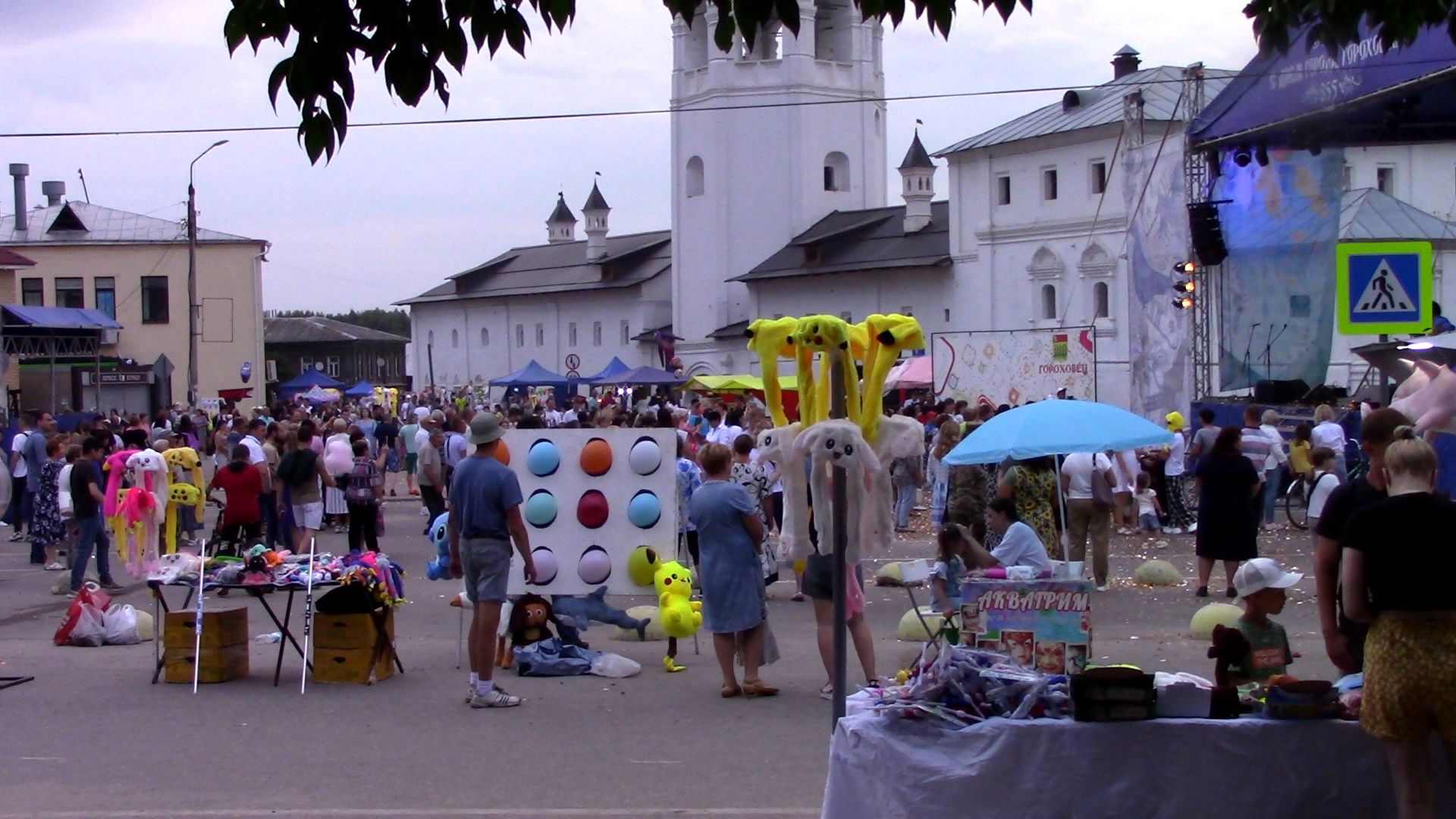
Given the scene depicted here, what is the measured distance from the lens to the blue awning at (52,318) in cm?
4850

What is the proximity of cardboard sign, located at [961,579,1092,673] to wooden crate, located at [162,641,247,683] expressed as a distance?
19.2ft

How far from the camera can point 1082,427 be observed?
1248cm

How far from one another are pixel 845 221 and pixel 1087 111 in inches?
588

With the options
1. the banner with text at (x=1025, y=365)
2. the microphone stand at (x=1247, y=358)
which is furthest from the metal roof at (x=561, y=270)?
the microphone stand at (x=1247, y=358)

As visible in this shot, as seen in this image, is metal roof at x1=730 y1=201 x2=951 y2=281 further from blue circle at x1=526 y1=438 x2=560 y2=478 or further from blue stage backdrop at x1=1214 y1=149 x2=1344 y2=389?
blue circle at x1=526 y1=438 x2=560 y2=478

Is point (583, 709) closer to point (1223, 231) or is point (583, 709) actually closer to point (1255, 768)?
point (1255, 768)

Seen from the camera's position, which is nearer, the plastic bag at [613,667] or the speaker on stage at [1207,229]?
the plastic bag at [613,667]

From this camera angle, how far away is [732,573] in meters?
10.0

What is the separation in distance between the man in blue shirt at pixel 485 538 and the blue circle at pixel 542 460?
78.6 inches

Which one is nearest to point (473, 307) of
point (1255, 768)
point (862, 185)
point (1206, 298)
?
point (862, 185)

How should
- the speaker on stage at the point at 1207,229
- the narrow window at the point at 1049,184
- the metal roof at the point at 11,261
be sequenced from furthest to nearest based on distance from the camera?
the narrow window at the point at 1049,184
the metal roof at the point at 11,261
the speaker on stage at the point at 1207,229

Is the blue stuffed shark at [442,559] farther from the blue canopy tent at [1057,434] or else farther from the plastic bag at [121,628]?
the blue canopy tent at [1057,434]

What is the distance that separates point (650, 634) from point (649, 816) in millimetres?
5569

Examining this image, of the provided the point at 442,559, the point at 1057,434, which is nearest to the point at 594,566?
the point at 442,559
